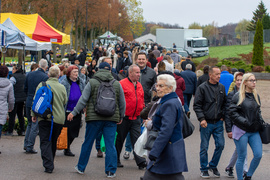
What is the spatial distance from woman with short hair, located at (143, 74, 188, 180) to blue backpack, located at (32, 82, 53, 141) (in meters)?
2.95

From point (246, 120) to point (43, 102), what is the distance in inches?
134

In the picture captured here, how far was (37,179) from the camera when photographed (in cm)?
708

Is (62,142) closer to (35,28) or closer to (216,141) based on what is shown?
(216,141)

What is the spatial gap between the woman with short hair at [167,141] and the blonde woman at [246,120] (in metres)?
1.93

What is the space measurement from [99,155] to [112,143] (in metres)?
1.80

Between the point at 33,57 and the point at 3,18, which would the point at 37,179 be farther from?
the point at 33,57

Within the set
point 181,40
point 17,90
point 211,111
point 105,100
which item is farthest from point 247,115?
point 181,40

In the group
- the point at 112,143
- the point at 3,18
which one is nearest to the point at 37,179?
the point at 112,143

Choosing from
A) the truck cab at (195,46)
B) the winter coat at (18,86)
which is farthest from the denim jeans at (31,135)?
the truck cab at (195,46)

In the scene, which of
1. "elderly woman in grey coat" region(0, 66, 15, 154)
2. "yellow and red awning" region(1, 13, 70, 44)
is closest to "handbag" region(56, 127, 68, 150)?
"elderly woman in grey coat" region(0, 66, 15, 154)

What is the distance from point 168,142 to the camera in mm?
4914

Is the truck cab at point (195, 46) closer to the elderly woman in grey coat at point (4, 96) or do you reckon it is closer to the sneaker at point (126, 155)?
the sneaker at point (126, 155)

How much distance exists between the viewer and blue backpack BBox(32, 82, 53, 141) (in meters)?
7.43

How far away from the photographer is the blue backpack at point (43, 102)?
24.4 feet
